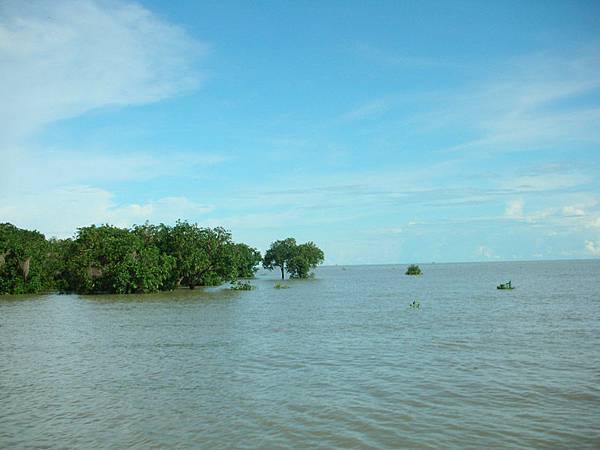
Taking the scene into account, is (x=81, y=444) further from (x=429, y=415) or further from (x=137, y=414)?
(x=429, y=415)

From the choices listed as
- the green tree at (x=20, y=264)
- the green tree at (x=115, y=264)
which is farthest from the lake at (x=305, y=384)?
the green tree at (x=20, y=264)

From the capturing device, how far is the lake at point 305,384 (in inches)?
449

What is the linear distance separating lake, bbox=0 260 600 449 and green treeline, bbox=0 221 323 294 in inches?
1081

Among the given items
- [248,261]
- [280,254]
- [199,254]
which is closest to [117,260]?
[199,254]

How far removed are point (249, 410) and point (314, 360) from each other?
21.1 ft

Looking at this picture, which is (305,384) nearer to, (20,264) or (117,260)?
(117,260)

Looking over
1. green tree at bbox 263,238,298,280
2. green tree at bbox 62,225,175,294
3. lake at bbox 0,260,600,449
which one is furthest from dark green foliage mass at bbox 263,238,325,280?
lake at bbox 0,260,600,449

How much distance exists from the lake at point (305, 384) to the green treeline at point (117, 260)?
90.1 ft

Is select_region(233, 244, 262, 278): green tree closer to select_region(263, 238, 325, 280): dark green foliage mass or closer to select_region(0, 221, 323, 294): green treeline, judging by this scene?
select_region(263, 238, 325, 280): dark green foliage mass

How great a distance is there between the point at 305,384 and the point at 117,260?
47.7m

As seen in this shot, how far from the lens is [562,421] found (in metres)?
11.9

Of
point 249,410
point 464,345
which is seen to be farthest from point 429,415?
point 464,345

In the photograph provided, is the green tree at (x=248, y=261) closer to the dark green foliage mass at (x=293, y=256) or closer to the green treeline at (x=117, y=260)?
the dark green foliage mass at (x=293, y=256)

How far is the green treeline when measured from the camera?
58.3 metres
